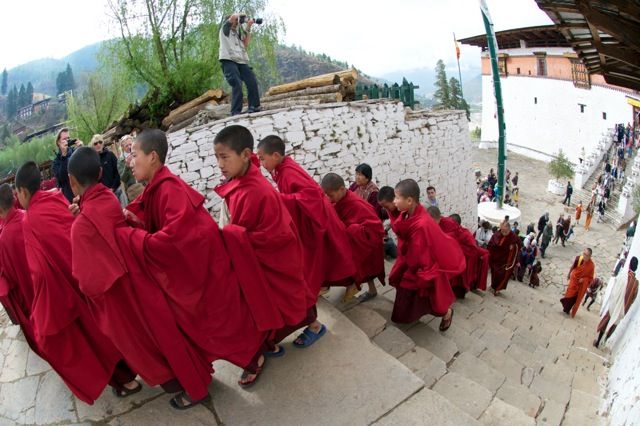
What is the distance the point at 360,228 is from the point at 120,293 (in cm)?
239

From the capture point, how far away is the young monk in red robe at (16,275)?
9.27 ft

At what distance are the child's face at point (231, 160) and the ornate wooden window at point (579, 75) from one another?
2937 cm

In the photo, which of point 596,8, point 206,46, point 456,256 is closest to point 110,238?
point 456,256

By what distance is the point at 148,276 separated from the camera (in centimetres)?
241

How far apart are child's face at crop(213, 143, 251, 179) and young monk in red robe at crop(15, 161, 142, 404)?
1093 mm

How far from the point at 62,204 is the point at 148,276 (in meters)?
0.99

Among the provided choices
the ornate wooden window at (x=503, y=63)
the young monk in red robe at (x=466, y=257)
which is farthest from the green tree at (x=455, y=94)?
the young monk in red robe at (x=466, y=257)

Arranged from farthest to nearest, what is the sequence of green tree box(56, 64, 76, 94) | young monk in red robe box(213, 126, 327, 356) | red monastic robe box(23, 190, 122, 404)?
green tree box(56, 64, 76, 94) < young monk in red robe box(213, 126, 327, 356) < red monastic robe box(23, 190, 122, 404)

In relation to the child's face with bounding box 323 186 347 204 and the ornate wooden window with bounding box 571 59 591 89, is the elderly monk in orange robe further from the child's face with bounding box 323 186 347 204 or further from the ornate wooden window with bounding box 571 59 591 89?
the ornate wooden window with bounding box 571 59 591 89

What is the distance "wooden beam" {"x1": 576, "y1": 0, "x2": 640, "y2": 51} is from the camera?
349 cm

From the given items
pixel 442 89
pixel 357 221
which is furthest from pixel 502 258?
pixel 442 89

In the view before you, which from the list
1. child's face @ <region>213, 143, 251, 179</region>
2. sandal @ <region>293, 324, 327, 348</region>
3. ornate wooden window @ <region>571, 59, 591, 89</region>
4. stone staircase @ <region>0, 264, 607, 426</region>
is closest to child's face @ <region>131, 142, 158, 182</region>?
child's face @ <region>213, 143, 251, 179</region>

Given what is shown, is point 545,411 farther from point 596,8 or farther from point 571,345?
point 596,8

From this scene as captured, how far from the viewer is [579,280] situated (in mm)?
Result: 6902
